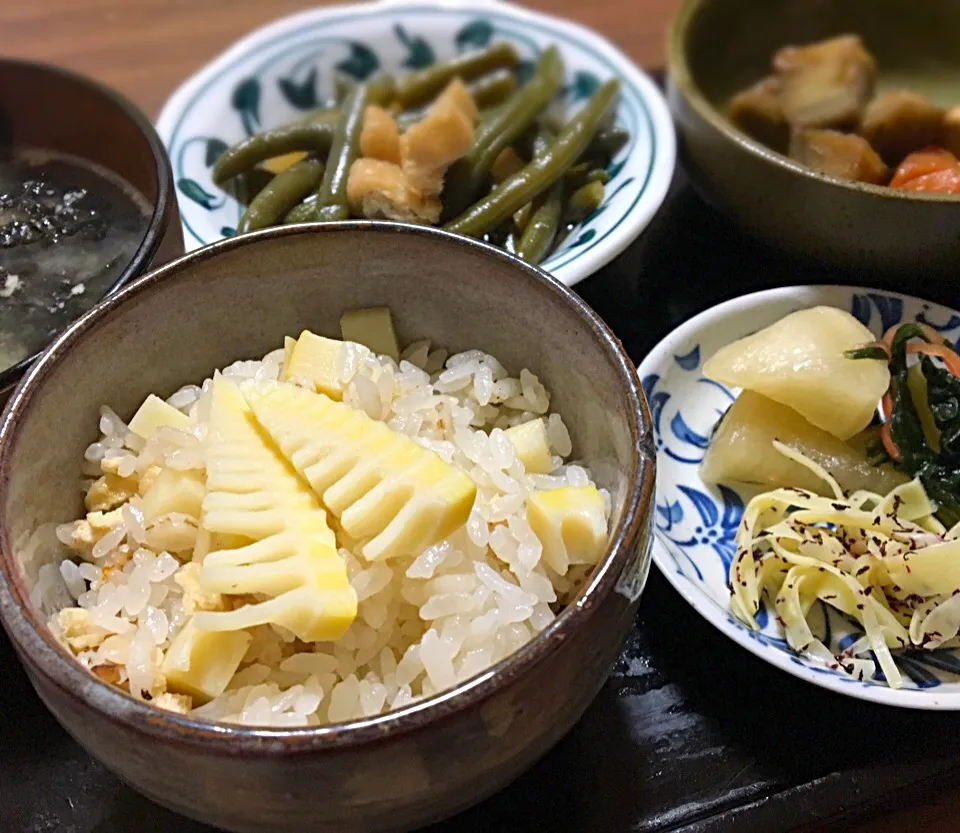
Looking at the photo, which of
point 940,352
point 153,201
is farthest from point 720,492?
point 153,201

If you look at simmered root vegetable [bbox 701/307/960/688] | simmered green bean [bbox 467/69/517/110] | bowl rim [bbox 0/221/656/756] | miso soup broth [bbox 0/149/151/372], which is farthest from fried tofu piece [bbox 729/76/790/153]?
miso soup broth [bbox 0/149/151/372]

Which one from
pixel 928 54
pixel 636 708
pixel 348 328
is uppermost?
pixel 348 328

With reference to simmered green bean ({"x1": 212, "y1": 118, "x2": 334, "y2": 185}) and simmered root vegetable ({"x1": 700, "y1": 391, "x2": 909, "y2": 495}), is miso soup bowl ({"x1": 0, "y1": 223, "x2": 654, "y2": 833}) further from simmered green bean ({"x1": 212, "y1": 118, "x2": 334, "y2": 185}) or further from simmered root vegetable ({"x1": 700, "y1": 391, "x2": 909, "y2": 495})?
simmered green bean ({"x1": 212, "y1": 118, "x2": 334, "y2": 185})

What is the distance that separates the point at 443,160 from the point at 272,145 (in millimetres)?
360

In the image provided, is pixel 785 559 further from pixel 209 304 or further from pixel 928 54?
pixel 928 54

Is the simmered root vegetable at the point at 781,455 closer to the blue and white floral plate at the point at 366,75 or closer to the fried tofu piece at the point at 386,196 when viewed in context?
the blue and white floral plate at the point at 366,75

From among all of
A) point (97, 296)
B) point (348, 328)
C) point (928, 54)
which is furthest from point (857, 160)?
point (97, 296)

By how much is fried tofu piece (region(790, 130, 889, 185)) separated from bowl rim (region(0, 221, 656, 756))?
0.86m

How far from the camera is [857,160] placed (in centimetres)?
160

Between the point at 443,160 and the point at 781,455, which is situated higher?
the point at 443,160

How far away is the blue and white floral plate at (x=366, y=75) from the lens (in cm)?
159

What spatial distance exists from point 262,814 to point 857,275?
1.25 metres

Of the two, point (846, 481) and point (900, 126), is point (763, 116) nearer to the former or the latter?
point (900, 126)

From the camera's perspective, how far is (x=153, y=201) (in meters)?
1.26
